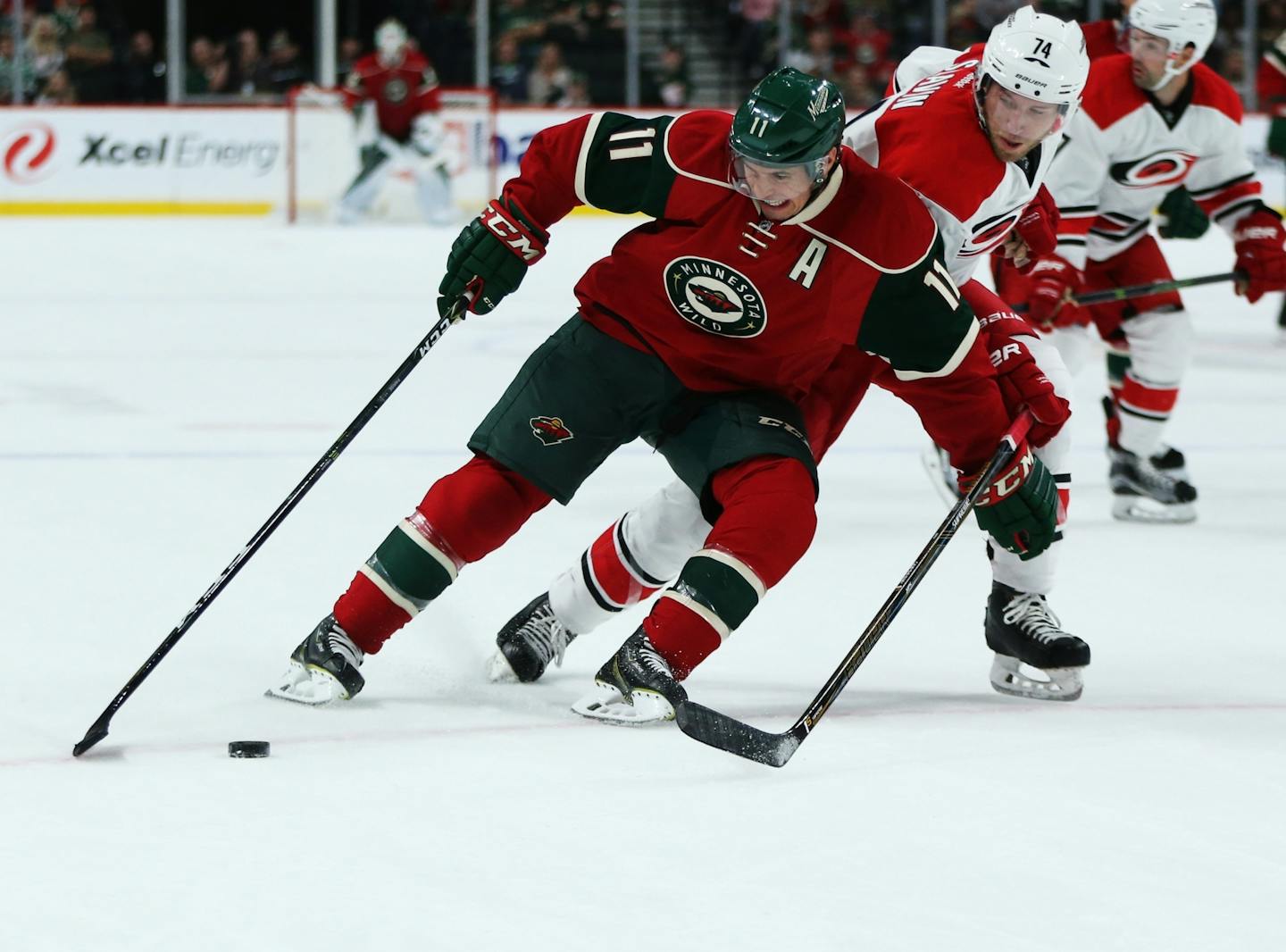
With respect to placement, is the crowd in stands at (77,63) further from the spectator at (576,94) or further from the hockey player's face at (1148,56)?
the hockey player's face at (1148,56)

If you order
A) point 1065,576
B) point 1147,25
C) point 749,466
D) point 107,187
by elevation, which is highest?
point 1147,25

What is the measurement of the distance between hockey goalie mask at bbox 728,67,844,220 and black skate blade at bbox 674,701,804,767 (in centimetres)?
66

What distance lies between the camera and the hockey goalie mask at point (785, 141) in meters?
2.41

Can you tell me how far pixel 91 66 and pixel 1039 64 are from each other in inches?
407

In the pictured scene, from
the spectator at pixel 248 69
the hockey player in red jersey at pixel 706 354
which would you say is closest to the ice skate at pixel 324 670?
the hockey player in red jersey at pixel 706 354

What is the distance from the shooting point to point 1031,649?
9.46 ft

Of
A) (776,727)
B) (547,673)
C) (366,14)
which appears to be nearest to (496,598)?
(547,673)

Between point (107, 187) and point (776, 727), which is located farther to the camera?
point (107, 187)

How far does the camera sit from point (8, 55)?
11969mm

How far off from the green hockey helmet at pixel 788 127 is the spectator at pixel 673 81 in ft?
36.0

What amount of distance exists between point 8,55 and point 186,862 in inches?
431

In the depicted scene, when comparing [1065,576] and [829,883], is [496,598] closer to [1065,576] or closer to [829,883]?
[1065,576]

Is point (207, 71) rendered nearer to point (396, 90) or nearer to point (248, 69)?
point (248, 69)

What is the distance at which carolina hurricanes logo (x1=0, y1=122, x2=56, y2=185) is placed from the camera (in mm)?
11656
